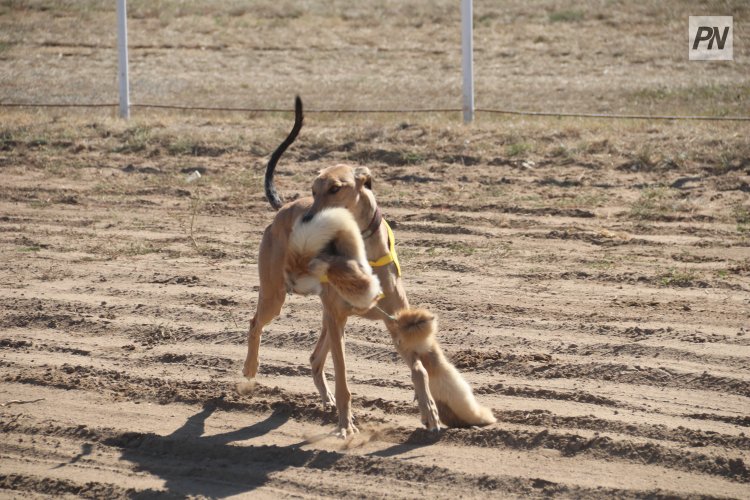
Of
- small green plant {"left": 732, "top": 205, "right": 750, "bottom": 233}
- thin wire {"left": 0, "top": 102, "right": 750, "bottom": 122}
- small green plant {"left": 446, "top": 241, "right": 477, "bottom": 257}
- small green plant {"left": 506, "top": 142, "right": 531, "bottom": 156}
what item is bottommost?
small green plant {"left": 446, "top": 241, "right": 477, "bottom": 257}

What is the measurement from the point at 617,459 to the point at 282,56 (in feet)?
61.4

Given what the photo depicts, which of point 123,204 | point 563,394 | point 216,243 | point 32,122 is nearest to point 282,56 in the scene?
point 32,122

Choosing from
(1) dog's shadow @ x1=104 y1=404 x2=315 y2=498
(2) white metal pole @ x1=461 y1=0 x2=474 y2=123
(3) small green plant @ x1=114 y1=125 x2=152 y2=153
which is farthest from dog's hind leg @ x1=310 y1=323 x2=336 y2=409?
(2) white metal pole @ x1=461 y1=0 x2=474 y2=123

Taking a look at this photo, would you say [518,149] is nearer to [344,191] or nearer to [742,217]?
[742,217]

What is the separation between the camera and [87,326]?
805cm

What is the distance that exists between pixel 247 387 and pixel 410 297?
2.02 metres

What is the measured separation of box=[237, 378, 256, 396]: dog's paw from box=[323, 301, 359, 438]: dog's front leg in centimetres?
88

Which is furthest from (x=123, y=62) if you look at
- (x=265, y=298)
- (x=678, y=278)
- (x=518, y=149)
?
(x=265, y=298)

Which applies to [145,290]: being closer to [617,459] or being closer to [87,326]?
[87,326]

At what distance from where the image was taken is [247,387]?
6816mm

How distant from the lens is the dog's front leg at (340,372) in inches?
238

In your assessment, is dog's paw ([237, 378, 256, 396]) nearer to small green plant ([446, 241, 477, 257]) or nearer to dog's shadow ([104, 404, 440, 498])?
dog's shadow ([104, 404, 440, 498])

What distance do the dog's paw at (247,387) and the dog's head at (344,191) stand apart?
1431mm

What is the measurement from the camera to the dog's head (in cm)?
595
